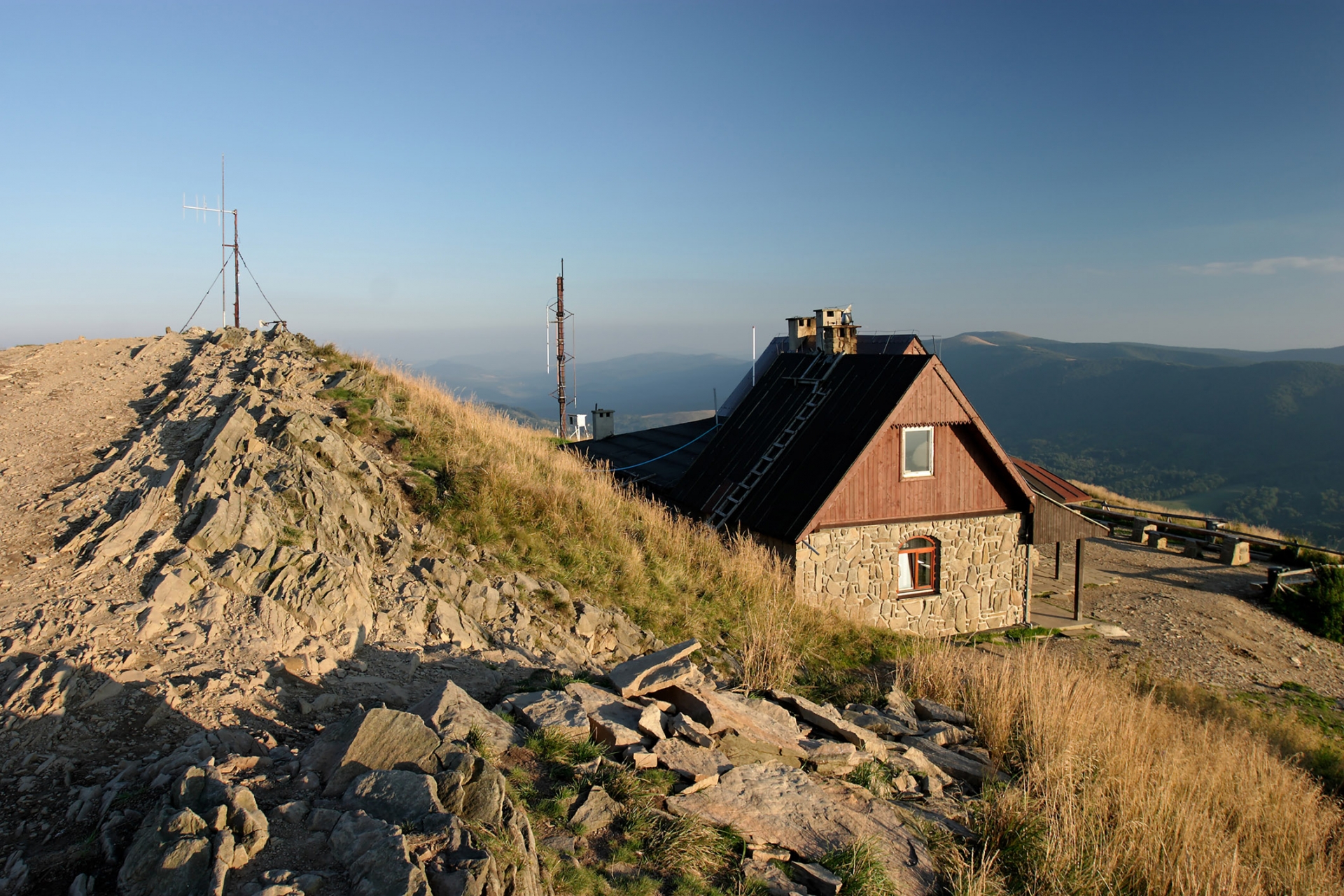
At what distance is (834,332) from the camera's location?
20875 millimetres

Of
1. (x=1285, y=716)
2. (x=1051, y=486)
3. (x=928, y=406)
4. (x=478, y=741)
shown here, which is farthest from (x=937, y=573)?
(x=478, y=741)

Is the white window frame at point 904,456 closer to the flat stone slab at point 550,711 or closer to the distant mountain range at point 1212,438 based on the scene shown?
the flat stone slab at point 550,711

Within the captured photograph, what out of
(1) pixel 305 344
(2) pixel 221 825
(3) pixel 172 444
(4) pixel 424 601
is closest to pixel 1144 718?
(4) pixel 424 601

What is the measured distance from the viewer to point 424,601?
27.3 ft

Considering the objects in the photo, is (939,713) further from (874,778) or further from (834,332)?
(834,332)

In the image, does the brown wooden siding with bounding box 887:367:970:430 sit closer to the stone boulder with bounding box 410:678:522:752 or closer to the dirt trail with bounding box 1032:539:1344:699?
the dirt trail with bounding box 1032:539:1344:699

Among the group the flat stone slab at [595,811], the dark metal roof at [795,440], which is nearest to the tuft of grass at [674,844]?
the flat stone slab at [595,811]

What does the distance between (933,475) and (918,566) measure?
2.28 m

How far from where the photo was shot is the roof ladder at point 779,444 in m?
18.3

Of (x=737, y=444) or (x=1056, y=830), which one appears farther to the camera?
(x=737, y=444)

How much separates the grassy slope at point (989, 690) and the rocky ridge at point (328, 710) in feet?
1.78

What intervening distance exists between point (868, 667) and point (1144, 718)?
398 cm

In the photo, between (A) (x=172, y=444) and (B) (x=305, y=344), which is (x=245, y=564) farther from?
(B) (x=305, y=344)

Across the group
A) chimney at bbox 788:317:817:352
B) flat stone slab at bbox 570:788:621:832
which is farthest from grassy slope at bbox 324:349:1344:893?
chimney at bbox 788:317:817:352
